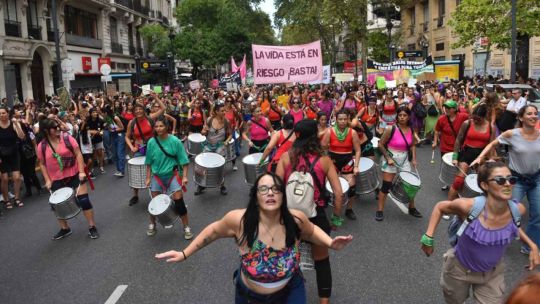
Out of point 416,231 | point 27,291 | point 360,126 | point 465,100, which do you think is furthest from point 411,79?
point 27,291

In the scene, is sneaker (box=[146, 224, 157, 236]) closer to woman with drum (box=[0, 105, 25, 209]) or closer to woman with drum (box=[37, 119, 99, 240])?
woman with drum (box=[37, 119, 99, 240])

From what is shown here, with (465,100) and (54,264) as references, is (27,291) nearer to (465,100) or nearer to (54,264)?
(54,264)

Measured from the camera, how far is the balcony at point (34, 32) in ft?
93.4

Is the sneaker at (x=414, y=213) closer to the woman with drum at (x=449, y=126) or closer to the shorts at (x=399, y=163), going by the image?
the shorts at (x=399, y=163)

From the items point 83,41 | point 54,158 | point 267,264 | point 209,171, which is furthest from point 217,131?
point 83,41

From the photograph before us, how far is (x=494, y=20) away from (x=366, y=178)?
18.3m

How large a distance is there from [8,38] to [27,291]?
24.3 metres

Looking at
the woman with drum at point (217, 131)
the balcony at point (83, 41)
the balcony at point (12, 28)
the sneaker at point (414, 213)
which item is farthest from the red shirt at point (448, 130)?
the balcony at point (83, 41)

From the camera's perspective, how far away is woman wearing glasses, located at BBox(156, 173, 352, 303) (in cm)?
316

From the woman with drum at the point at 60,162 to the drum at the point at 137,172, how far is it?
1285 mm

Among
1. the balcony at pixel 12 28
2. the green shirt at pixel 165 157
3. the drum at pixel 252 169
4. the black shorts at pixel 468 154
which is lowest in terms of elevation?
the drum at pixel 252 169

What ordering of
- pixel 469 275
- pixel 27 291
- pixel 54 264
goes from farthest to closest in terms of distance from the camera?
pixel 54 264 → pixel 27 291 → pixel 469 275

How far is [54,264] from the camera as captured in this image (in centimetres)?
594

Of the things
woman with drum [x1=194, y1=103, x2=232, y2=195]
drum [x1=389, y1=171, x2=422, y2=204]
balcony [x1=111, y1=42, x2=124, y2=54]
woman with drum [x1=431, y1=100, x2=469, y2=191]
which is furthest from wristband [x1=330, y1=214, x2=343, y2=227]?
balcony [x1=111, y1=42, x2=124, y2=54]
